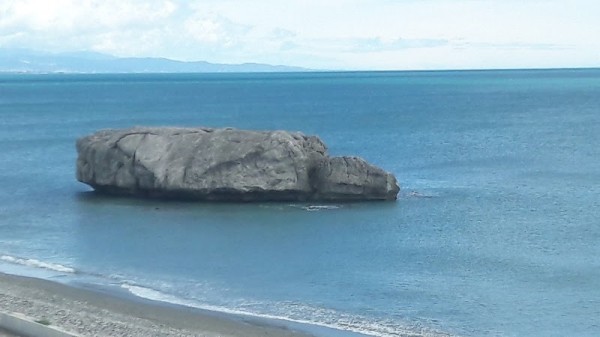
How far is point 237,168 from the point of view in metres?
48.0

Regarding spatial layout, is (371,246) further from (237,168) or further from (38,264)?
(38,264)

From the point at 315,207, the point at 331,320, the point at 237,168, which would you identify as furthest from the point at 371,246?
the point at 331,320

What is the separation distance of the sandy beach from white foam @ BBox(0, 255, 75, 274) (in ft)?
11.4

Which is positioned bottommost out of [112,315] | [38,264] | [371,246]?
[38,264]

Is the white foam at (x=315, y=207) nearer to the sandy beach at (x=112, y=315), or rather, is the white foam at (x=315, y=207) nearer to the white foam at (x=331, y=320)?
the white foam at (x=331, y=320)

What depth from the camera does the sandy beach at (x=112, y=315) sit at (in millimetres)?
25453

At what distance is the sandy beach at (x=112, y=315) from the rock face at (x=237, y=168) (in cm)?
1635

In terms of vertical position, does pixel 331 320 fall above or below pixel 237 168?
below

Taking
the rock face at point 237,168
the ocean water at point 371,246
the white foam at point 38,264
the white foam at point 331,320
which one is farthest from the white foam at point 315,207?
the white foam at point 331,320

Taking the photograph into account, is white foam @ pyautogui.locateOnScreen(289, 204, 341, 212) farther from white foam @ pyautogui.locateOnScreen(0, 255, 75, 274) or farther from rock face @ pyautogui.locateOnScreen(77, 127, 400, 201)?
white foam @ pyautogui.locateOnScreen(0, 255, 75, 274)

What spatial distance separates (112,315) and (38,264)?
1011cm

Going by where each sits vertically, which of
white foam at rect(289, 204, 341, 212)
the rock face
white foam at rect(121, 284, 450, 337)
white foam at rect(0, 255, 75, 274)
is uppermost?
the rock face

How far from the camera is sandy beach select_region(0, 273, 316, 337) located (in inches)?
1002

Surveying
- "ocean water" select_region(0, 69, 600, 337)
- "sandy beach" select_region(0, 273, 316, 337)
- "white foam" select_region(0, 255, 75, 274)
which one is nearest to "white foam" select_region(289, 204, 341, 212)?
"ocean water" select_region(0, 69, 600, 337)
